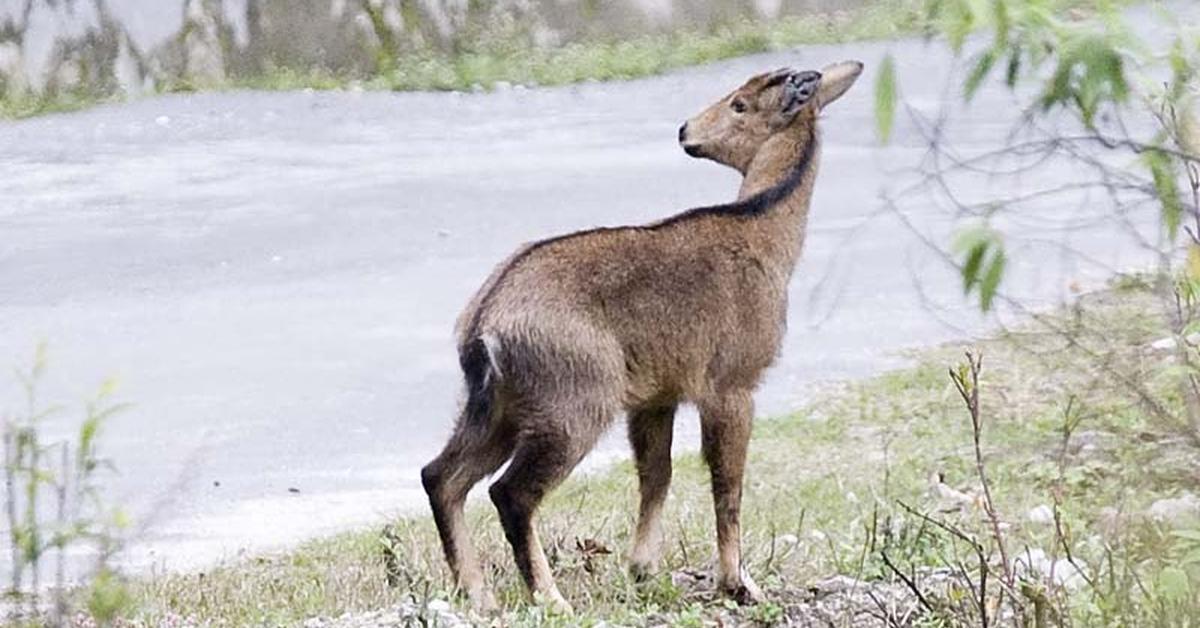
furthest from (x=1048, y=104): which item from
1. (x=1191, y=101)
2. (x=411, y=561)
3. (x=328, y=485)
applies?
(x=328, y=485)

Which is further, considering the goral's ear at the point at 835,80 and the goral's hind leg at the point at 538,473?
the goral's ear at the point at 835,80

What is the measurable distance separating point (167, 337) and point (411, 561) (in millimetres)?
5152

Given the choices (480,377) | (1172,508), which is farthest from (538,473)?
(1172,508)

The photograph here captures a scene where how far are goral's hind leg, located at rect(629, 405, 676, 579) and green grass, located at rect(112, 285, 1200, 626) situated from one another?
0.09m

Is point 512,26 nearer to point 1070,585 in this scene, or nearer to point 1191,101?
A: point 1070,585

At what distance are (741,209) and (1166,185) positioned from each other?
97.5 inches

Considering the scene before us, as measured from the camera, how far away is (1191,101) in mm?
3887

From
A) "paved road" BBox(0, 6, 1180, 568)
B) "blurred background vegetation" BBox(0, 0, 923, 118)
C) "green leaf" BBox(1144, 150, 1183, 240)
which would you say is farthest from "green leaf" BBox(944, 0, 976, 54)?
"blurred background vegetation" BBox(0, 0, 923, 118)

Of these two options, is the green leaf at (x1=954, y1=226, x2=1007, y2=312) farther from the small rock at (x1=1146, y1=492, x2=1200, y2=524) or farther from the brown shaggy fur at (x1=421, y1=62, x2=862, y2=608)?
the brown shaggy fur at (x1=421, y1=62, x2=862, y2=608)

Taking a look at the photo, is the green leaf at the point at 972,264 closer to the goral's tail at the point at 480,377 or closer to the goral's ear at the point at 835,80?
the goral's tail at the point at 480,377

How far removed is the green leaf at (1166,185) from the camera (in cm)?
360

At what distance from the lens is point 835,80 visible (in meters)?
6.34

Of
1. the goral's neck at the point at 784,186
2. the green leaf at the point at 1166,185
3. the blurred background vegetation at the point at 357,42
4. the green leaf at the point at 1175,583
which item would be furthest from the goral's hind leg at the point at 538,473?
the blurred background vegetation at the point at 357,42

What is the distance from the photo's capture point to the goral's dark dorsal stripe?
5.64m
